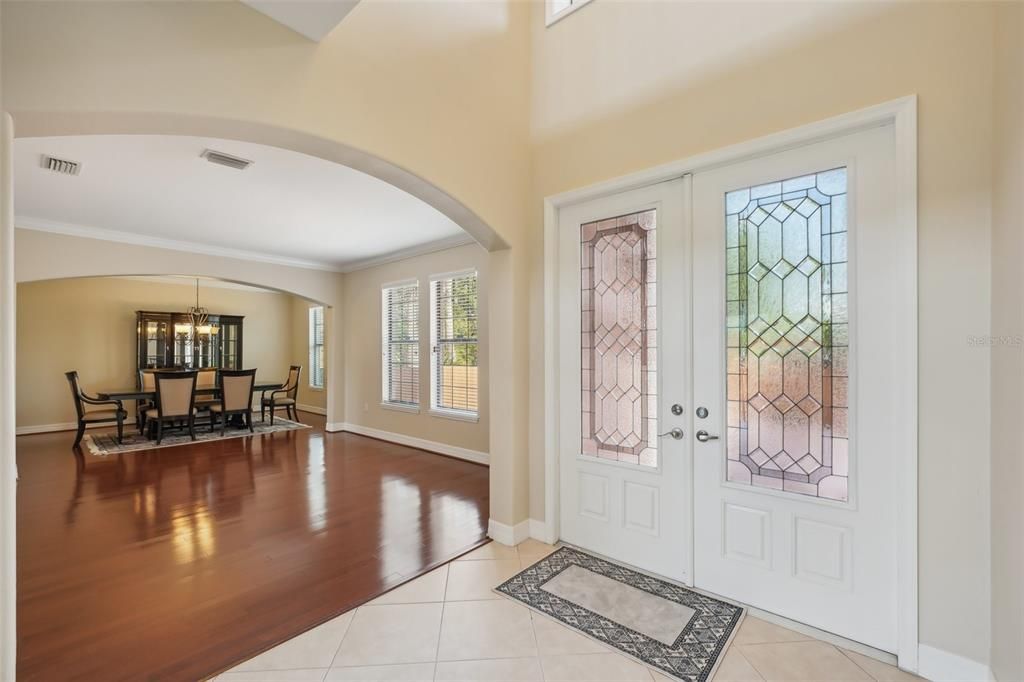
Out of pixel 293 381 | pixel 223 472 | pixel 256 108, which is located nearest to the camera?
pixel 256 108

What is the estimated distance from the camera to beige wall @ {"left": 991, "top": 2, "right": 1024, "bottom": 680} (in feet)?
4.99

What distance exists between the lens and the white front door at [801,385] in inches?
78.5

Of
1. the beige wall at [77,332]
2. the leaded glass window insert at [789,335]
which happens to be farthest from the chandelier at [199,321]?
the leaded glass window insert at [789,335]

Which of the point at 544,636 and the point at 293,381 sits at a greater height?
the point at 293,381

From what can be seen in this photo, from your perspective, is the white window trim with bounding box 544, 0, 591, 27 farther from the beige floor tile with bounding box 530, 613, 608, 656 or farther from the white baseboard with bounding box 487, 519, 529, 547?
the beige floor tile with bounding box 530, 613, 608, 656

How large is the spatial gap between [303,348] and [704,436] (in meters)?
9.61

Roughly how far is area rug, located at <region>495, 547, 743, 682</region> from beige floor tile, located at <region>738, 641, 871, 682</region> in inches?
5.7

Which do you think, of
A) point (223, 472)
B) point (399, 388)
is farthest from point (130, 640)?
point (399, 388)

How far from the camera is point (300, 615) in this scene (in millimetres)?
2340

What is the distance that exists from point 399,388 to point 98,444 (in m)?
4.37

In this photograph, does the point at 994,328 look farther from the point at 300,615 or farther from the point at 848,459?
the point at 300,615

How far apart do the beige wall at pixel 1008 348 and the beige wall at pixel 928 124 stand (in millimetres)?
52

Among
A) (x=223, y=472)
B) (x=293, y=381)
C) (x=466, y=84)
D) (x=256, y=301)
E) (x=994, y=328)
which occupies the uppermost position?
(x=466, y=84)

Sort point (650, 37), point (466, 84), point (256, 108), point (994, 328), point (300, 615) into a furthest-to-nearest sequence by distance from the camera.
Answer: point (466, 84)
point (650, 37)
point (300, 615)
point (256, 108)
point (994, 328)
